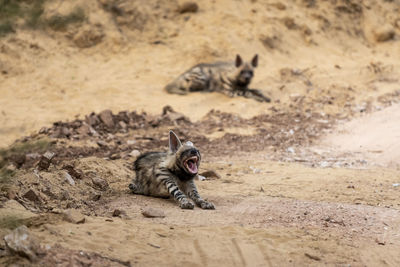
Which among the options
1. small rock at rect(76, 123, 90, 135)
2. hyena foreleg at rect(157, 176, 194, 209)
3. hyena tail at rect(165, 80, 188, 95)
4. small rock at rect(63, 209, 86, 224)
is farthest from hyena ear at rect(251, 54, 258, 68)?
small rock at rect(63, 209, 86, 224)

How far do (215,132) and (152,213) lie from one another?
618 cm

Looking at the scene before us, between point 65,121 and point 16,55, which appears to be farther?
point 16,55

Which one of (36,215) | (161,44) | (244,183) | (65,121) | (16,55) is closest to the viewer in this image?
(36,215)

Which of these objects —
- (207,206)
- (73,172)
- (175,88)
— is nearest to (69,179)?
(73,172)

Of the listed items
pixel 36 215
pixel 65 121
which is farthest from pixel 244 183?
pixel 65 121

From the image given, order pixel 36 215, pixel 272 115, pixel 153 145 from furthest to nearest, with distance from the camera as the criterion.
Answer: pixel 272 115
pixel 153 145
pixel 36 215

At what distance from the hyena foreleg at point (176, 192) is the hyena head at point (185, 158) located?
0.19 metres

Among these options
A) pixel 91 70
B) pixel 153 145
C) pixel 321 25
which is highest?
pixel 321 25

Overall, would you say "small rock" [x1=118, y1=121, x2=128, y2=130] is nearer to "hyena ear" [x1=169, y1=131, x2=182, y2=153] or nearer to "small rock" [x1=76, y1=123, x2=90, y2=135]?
"small rock" [x1=76, y1=123, x2=90, y2=135]

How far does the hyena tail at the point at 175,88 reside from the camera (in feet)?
48.2

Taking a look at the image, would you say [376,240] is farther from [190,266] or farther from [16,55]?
[16,55]

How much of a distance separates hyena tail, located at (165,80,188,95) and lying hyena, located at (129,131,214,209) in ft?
23.9

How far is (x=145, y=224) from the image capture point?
551cm

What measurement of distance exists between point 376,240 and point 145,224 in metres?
2.26
